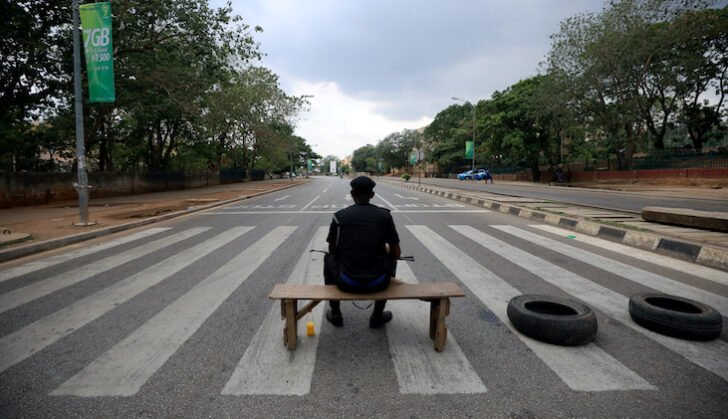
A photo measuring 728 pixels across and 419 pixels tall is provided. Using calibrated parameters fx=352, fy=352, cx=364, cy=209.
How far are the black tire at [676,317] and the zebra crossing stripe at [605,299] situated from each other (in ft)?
0.19

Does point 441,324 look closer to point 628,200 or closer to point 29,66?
point 628,200

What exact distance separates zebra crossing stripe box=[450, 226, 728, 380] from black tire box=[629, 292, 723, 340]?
6cm

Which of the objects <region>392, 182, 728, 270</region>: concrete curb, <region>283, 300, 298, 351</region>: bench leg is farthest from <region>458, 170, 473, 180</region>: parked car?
<region>283, 300, 298, 351</region>: bench leg

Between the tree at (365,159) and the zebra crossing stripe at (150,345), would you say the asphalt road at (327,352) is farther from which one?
the tree at (365,159)

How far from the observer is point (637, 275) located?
480cm

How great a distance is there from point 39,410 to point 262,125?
36.2 m

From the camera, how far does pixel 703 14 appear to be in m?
24.1

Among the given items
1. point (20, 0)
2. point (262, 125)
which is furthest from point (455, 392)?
point (262, 125)

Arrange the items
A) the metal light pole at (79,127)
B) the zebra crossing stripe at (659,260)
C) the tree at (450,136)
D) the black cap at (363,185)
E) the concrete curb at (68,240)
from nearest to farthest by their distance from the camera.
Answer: the black cap at (363,185) < the zebra crossing stripe at (659,260) < the concrete curb at (68,240) < the metal light pole at (79,127) < the tree at (450,136)

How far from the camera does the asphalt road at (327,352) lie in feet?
7.26

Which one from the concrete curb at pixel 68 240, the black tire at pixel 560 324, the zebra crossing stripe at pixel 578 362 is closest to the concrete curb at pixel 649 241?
the zebra crossing stripe at pixel 578 362

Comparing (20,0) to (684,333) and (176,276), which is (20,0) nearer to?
(176,276)

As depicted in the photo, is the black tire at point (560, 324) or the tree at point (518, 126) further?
the tree at point (518, 126)

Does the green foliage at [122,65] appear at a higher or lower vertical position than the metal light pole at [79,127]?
higher
